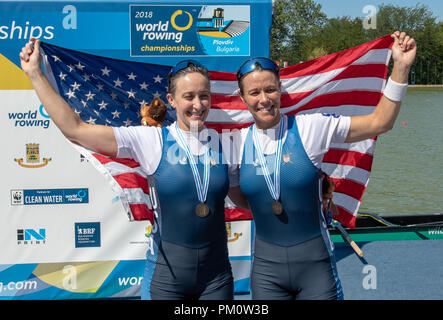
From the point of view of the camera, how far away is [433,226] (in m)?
6.17

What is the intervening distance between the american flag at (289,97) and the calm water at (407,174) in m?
7.87

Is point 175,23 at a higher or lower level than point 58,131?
higher

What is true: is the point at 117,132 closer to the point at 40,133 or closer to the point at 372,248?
the point at 40,133

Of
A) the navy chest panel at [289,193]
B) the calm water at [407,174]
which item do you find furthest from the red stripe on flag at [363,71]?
the calm water at [407,174]

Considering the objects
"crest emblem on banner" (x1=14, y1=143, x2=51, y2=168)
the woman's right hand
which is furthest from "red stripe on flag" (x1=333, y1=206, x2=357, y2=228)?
"crest emblem on banner" (x1=14, y1=143, x2=51, y2=168)

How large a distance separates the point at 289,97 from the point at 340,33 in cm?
6388

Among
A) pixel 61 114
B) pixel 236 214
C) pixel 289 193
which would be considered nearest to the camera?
pixel 61 114

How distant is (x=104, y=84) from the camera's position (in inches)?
144

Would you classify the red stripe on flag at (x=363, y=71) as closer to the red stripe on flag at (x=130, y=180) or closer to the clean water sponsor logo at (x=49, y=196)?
the red stripe on flag at (x=130, y=180)

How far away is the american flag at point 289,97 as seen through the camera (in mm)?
3566

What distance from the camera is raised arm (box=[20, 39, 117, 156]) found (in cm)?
230

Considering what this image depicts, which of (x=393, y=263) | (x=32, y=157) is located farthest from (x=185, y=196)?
(x=393, y=263)

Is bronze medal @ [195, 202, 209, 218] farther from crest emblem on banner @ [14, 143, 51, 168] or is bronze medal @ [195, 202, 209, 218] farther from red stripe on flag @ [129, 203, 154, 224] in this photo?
crest emblem on banner @ [14, 143, 51, 168]

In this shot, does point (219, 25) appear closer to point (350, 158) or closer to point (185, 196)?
point (350, 158)
